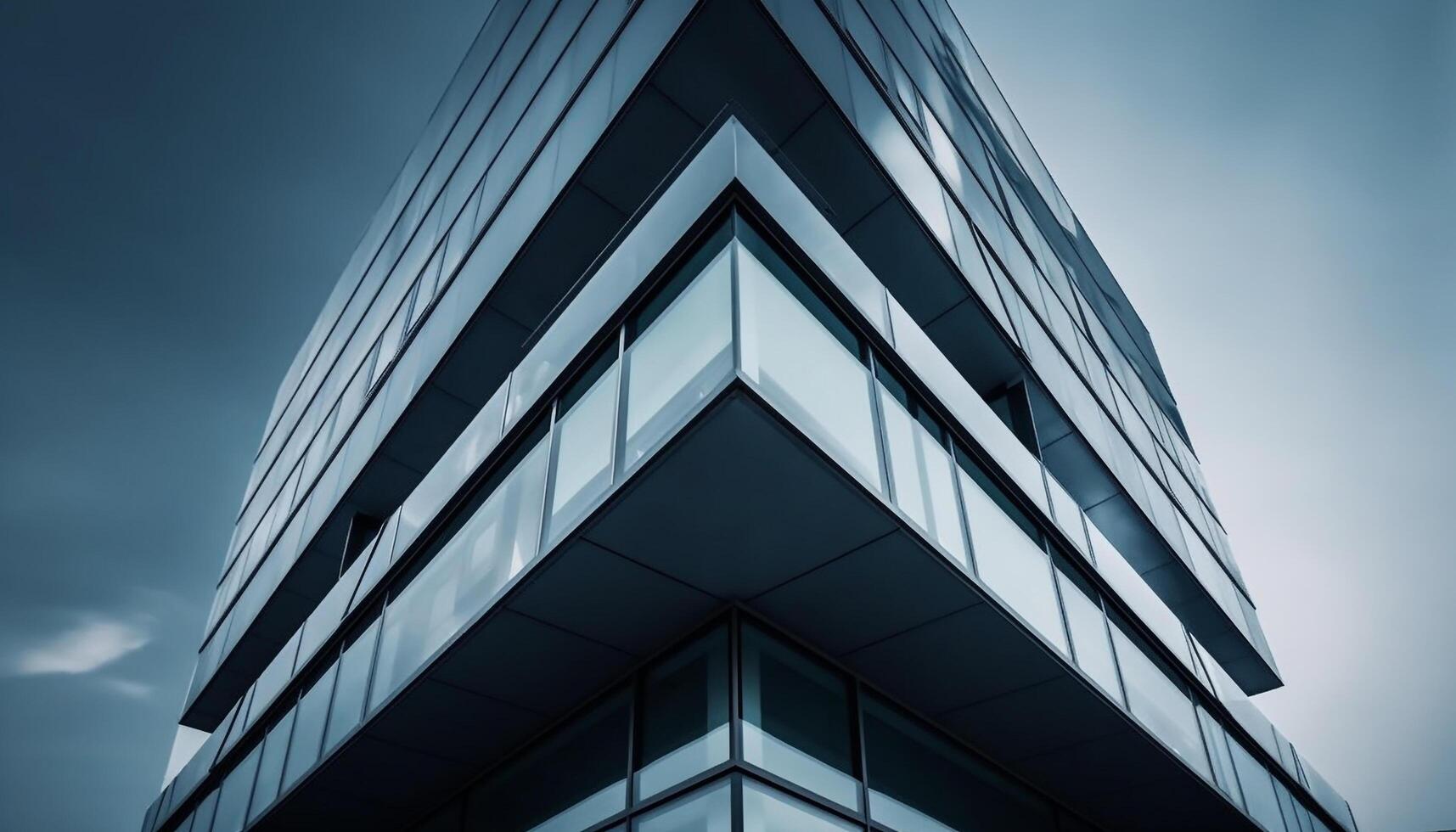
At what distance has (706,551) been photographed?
19.3 ft

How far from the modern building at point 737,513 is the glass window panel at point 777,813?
0.03m

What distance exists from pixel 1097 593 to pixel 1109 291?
1569cm

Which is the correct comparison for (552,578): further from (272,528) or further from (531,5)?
(272,528)

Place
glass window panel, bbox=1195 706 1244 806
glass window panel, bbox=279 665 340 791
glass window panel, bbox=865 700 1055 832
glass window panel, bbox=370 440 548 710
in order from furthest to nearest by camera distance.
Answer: glass window panel, bbox=1195 706 1244 806 → glass window panel, bbox=279 665 340 791 → glass window panel, bbox=865 700 1055 832 → glass window panel, bbox=370 440 548 710

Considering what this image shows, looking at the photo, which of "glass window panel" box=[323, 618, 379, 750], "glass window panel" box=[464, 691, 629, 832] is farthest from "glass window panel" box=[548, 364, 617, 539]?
"glass window panel" box=[323, 618, 379, 750]

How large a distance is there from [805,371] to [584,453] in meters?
1.82

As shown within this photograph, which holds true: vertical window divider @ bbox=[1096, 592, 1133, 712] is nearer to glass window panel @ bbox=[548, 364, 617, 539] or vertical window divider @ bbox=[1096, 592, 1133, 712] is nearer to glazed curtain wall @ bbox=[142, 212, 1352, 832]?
glazed curtain wall @ bbox=[142, 212, 1352, 832]

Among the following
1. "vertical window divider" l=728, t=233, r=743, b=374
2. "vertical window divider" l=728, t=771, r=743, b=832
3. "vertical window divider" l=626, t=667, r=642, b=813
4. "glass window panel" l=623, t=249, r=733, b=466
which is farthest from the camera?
"vertical window divider" l=626, t=667, r=642, b=813

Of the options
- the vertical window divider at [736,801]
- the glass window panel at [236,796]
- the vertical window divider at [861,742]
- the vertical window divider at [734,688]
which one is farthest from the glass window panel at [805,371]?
the glass window panel at [236,796]

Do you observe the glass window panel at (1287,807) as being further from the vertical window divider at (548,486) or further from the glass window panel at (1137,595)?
the vertical window divider at (548,486)

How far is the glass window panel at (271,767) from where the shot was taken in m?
10.1

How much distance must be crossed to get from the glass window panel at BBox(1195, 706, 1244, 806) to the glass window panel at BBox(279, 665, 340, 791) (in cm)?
1038

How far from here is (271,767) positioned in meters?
10.5

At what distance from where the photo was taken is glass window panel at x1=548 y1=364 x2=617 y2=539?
19.1 ft
